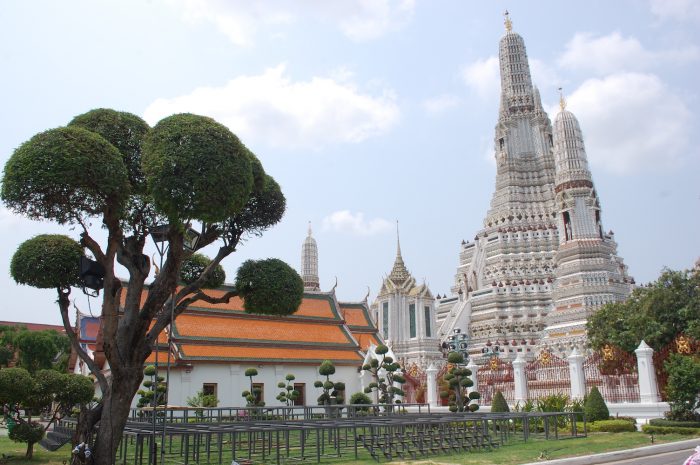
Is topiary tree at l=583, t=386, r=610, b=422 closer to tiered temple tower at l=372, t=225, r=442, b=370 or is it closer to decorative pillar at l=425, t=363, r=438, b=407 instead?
decorative pillar at l=425, t=363, r=438, b=407

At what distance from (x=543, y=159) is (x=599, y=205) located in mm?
13624

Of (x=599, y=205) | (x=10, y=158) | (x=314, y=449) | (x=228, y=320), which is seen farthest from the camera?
(x=599, y=205)

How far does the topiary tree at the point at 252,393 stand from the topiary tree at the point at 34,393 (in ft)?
35.7

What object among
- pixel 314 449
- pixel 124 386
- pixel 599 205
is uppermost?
pixel 599 205

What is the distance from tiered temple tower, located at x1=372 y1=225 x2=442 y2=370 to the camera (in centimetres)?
5322

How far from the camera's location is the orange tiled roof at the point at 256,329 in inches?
1220

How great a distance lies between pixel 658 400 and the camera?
69.4ft

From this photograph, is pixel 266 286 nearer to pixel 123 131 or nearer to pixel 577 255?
pixel 123 131

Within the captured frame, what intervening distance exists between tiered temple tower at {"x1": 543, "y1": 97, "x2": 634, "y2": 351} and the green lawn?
2568 cm

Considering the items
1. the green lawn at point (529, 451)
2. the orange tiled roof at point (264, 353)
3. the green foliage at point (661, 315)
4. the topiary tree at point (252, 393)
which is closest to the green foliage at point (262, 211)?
the green lawn at point (529, 451)

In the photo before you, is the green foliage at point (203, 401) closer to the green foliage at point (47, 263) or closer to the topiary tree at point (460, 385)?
the topiary tree at point (460, 385)

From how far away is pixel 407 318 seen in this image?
184 feet

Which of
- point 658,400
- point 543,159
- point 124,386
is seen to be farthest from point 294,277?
point 543,159

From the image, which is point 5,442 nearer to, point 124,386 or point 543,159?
point 124,386
